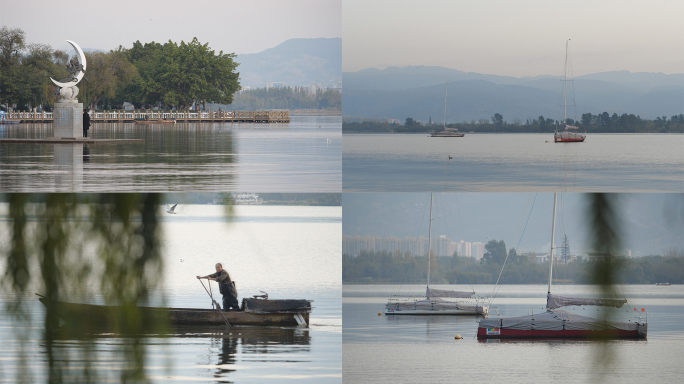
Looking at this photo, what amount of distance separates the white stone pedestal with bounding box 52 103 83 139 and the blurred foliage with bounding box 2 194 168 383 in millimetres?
29211

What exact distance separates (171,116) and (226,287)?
7656 cm

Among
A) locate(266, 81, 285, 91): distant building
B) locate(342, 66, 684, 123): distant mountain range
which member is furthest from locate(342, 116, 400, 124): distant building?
locate(266, 81, 285, 91): distant building

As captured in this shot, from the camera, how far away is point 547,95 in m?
105

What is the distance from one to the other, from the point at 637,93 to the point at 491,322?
78641 millimetres

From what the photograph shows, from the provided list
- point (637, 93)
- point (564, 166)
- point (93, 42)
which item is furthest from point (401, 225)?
point (93, 42)

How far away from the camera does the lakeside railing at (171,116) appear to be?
70.6m

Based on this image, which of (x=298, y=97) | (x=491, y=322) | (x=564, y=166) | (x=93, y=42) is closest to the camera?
(x=491, y=322)

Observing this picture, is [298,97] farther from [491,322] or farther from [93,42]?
[491,322]

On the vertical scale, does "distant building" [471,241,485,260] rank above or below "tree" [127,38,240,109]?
below

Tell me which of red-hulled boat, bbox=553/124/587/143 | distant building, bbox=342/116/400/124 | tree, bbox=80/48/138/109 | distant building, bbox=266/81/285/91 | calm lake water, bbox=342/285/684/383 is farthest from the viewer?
distant building, bbox=266/81/285/91

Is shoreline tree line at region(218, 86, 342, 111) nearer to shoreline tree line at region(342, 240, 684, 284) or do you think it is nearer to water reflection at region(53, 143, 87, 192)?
shoreline tree line at region(342, 240, 684, 284)

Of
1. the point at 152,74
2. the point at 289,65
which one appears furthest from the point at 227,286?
the point at 289,65

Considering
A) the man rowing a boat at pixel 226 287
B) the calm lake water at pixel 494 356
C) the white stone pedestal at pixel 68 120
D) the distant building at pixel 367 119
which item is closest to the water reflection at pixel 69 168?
the man rowing a boat at pixel 226 287

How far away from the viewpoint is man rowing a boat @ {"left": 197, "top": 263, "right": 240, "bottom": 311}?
15570 mm
